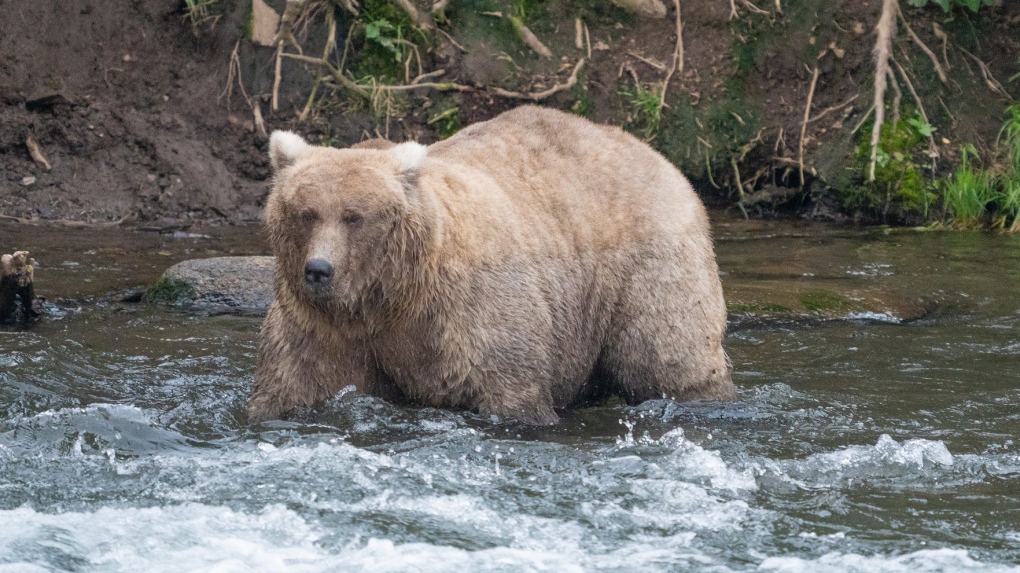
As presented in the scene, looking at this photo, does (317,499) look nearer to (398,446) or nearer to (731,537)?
(398,446)

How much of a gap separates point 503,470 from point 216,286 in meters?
4.20

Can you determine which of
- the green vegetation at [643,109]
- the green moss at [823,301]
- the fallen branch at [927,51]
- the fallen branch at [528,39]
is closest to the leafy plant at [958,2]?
the fallen branch at [927,51]

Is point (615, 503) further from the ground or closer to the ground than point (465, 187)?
closer to the ground

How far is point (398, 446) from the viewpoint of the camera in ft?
17.7

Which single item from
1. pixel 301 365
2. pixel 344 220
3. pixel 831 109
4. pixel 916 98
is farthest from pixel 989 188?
pixel 344 220

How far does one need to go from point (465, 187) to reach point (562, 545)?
6.33ft

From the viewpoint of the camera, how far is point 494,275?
5.66 meters

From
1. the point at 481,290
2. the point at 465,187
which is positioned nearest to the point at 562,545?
the point at 481,290

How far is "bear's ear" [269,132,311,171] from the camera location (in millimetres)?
5422

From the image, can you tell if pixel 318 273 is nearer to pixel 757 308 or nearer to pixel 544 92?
pixel 757 308

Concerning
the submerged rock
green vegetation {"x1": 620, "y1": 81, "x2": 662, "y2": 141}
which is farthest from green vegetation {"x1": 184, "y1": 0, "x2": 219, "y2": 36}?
green vegetation {"x1": 620, "y1": 81, "x2": 662, "y2": 141}

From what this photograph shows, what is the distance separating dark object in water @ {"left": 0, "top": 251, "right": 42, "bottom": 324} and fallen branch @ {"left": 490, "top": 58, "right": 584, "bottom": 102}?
5.18 metres

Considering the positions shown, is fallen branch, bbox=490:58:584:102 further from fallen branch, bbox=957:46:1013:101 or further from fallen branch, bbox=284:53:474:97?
fallen branch, bbox=957:46:1013:101

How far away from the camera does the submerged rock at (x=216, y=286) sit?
8.70 m
